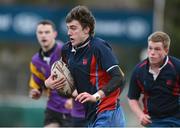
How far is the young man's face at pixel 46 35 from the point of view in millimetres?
13125

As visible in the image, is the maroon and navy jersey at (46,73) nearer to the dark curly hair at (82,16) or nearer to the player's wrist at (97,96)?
the dark curly hair at (82,16)

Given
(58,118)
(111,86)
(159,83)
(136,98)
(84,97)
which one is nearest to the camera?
(84,97)

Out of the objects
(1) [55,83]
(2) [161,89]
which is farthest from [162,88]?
(1) [55,83]

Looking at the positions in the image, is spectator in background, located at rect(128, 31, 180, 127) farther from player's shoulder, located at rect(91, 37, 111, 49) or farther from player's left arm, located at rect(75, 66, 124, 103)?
player's left arm, located at rect(75, 66, 124, 103)

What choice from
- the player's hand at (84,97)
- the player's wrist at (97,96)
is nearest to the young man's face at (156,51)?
the player's wrist at (97,96)

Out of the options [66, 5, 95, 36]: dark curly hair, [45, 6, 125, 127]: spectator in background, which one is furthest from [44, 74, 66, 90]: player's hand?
[66, 5, 95, 36]: dark curly hair

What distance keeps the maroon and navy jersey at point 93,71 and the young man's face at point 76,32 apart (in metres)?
0.10

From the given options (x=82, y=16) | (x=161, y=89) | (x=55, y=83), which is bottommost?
(x=161, y=89)

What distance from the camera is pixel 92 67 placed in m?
10.1

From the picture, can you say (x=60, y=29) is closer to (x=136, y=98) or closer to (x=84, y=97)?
(x=136, y=98)

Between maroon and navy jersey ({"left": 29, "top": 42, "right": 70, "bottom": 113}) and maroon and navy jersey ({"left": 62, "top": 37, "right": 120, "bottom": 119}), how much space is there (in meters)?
2.88

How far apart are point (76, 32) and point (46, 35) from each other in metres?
3.18

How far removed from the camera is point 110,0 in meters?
48.4

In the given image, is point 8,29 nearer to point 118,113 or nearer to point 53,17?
point 53,17
